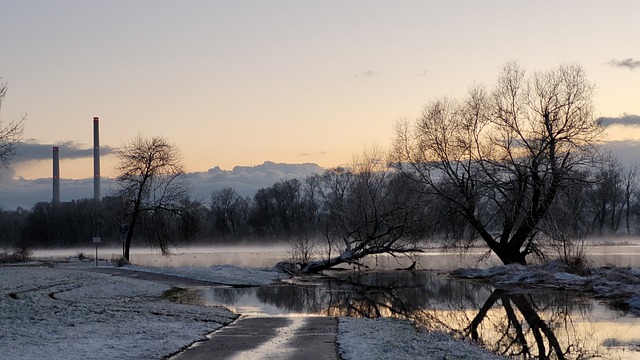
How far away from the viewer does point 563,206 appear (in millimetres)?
39031

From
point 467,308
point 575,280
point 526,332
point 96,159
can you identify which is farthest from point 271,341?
point 96,159

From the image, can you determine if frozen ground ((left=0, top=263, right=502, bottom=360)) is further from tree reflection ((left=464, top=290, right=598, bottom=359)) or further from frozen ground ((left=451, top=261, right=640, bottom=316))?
frozen ground ((left=451, top=261, right=640, bottom=316))

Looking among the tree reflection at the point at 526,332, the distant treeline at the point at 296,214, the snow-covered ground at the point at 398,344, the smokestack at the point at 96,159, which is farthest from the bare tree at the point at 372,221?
the smokestack at the point at 96,159

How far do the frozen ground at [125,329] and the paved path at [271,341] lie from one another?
33 cm

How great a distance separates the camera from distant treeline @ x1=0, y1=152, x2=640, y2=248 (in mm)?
43438

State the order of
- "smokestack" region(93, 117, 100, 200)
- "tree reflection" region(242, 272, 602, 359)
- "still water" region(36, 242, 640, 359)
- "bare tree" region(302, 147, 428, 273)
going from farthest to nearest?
"smokestack" region(93, 117, 100, 200), "bare tree" region(302, 147, 428, 273), "tree reflection" region(242, 272, 602, 359), "still water" region(36, 242, 640, 359)

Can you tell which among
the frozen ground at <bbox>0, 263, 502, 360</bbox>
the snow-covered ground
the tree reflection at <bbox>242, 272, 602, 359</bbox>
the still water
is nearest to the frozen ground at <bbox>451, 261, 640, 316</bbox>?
the still water

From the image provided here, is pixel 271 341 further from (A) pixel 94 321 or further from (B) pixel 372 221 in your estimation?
(B) pixel 372 221

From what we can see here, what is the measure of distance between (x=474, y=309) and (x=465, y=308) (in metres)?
0.37

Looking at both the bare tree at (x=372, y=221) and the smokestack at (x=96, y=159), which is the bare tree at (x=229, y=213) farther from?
the bare tree at (x=372, y=221)

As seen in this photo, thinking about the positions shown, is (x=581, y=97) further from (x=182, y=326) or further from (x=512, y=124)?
(x=182, y=326)

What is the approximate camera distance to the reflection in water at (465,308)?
17.5 meters

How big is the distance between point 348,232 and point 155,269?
41.0 feet

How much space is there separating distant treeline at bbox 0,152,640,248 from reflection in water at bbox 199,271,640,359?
818cm
